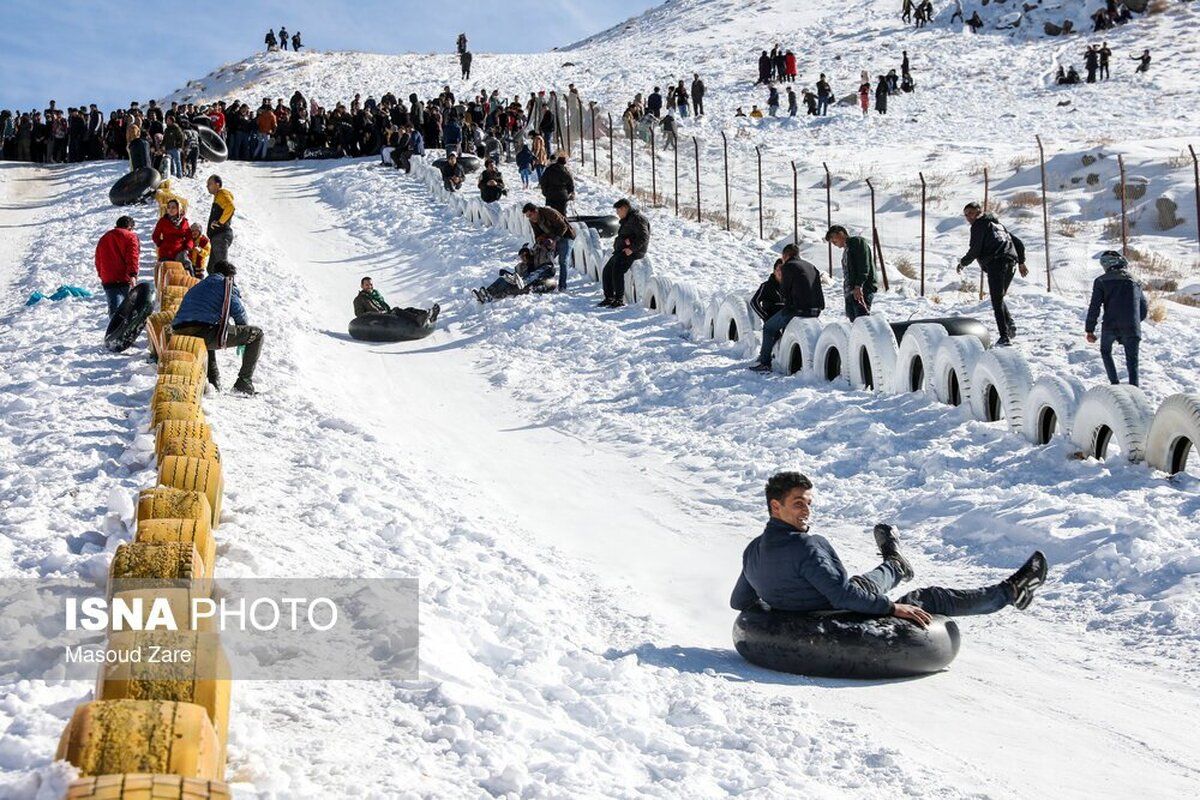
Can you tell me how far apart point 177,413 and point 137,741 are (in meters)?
4.94

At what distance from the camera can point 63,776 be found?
363cm

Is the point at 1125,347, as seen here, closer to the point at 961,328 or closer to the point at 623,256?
the point at 961,328

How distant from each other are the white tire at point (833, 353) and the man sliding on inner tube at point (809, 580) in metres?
5.96

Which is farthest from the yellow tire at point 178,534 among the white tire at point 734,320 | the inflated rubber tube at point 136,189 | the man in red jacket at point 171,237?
the inflated rubber tube at point 136,189

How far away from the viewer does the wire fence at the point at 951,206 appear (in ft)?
68.3

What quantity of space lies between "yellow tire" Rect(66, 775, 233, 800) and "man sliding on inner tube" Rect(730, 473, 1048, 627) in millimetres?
3269

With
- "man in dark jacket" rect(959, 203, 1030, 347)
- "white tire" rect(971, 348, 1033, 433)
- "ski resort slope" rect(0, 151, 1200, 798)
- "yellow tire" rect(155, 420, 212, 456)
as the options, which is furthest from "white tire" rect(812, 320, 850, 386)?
"yellow tire" rect(155, 420, 212, 456)

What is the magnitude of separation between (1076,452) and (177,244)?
10.6 meters

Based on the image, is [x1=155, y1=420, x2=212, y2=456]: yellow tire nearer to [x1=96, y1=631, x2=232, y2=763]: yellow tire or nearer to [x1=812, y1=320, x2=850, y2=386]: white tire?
[x1=96, y1=631, x2=232, y2=763]: yellow tire

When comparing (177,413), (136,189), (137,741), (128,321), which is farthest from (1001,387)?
(136,189)

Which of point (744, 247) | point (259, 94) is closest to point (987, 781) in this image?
point (744, 247)

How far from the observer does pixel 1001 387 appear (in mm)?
10445

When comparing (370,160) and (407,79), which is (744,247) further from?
(407,79)

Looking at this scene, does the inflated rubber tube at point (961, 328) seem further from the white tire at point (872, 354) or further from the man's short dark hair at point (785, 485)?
the man's short dark hair at point (785, 485)
